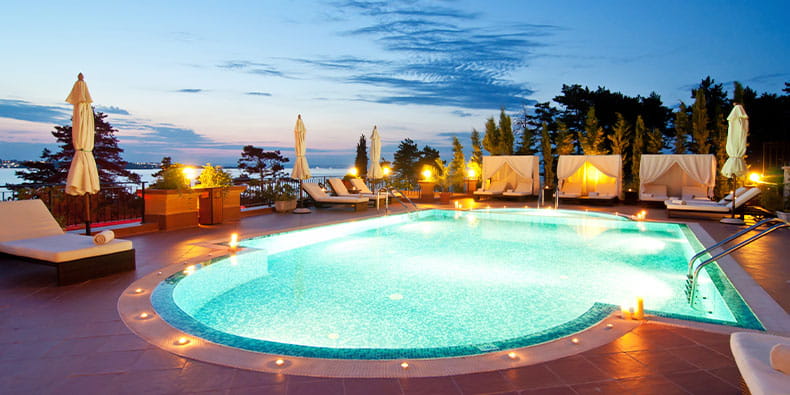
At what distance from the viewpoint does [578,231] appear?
8.84 meters

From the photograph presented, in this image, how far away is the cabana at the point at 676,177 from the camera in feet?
40.7

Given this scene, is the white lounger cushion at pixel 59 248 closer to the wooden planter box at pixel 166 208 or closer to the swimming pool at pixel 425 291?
the swimming pool at pixel 425 291

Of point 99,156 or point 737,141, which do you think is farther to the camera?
point 99,156

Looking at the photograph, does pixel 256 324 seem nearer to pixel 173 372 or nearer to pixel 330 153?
pixel 173 372

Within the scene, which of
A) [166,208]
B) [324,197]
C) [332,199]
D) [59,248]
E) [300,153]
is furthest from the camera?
[324,197]

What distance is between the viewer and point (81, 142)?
19.3 feet

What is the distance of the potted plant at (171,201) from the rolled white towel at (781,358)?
26.1ft

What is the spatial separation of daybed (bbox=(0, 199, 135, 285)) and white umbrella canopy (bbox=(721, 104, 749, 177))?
428 inches

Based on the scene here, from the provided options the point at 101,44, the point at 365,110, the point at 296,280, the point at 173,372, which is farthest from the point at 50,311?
the point at 365,110

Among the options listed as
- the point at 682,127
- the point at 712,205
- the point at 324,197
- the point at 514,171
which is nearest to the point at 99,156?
the point at 324,197

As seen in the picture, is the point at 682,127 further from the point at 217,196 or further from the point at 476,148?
the point at 217,196

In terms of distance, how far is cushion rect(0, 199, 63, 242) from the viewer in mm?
4754

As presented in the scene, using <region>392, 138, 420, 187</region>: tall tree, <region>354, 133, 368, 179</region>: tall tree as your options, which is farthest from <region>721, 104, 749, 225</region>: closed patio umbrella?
<region>392, 138, 420, 187</region>: tall tree

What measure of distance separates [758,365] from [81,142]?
23.7ft
